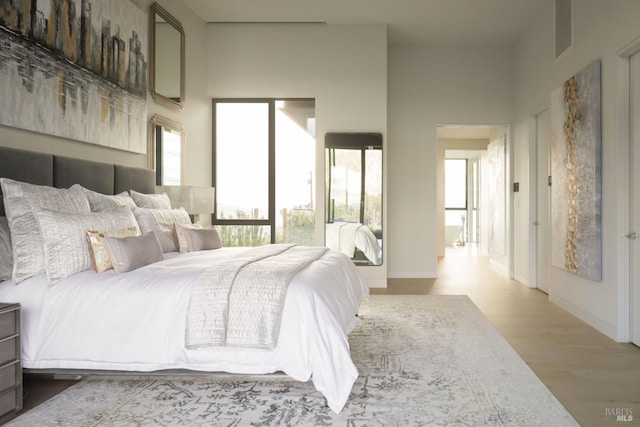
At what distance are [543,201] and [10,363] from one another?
556 cm

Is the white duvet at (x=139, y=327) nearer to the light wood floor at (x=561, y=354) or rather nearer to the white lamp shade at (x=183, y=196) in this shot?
the light wood floor at (x=561, y=354)

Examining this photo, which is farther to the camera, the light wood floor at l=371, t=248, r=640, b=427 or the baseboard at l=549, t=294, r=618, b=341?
the baseboard at l=549, t=294, r=618, b=341

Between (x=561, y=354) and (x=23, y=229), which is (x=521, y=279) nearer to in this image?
(x=561, y=354)

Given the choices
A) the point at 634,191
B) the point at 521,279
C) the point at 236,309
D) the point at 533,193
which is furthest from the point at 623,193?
the point at 521,279

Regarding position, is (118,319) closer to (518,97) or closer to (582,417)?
(582,417)

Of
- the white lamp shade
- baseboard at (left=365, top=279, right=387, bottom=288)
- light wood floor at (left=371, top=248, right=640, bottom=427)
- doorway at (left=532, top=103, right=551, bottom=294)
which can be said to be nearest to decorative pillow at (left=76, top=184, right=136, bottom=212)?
the white lamp shade

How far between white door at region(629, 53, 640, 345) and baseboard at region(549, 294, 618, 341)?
7.5 inches

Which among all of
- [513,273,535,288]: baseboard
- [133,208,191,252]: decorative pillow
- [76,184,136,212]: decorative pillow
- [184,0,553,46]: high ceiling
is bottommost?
[513,273,535,288]: baseboard

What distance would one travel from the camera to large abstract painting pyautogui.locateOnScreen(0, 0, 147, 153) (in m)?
3.06

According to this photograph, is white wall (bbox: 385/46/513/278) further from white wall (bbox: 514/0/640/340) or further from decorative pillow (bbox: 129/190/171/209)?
decorative pillow (bbox: 129/190/171/209)

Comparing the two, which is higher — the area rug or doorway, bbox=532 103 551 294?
A: doorway, bbox=532 103 551 294

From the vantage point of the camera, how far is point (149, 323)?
266cm

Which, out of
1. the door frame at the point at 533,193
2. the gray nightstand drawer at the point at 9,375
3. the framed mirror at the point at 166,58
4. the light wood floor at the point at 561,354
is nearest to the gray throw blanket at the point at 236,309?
the gray nightstand drawer at the point at 9,375

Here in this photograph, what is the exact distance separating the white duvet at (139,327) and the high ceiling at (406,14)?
4113 mm
